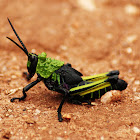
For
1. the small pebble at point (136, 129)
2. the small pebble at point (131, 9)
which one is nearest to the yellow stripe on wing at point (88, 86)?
the small pebble at point (136, 129)

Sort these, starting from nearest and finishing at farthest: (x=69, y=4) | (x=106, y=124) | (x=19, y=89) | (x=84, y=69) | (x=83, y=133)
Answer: (x=83, y=133) < (x=106, y=124) < (x=19, y=89) < (x=84, y=69) < (x=69, y=4)

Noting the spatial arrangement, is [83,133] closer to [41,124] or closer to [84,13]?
[41,124]

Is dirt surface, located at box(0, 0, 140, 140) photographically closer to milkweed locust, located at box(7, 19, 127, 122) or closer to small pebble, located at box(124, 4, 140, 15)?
small pebble, located at box(124, 4, 140, 15)

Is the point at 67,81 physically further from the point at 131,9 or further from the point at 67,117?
the point at 131,9

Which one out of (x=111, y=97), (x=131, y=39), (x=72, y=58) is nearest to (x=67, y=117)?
(x=111, y=97)

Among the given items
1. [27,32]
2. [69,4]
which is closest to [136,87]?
[27,32]

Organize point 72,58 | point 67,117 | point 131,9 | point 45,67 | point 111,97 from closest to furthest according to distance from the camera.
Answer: point 67,117 → point 45,67 → point 111,97 → point 72,58 → point 131,9

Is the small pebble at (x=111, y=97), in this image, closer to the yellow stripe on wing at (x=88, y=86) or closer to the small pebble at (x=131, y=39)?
the yellow stripe on wing at (x=88, y=86)
